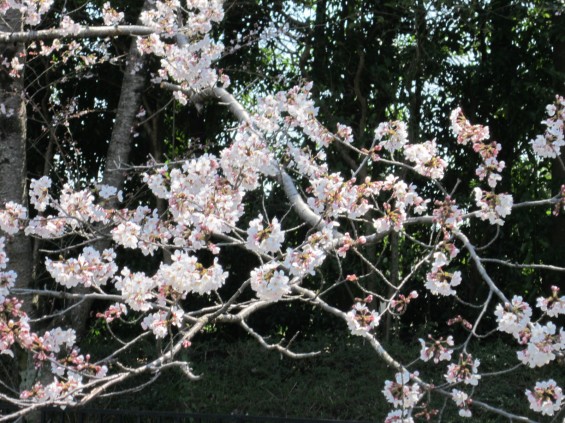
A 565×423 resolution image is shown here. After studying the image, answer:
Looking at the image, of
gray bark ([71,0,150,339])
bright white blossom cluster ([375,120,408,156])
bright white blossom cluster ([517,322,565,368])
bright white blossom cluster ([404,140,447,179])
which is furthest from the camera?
gray bark ([71,0,150,339])

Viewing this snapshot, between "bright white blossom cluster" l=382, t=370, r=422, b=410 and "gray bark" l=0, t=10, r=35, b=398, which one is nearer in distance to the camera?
"bright white blossom cluster" l=382, t=370, r=422, b=410

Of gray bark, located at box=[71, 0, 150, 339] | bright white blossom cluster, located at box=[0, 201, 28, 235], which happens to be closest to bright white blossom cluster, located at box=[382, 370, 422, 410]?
bright white blossom cluster, located at box=[0, 201, 28, 235]

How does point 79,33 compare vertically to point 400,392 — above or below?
above

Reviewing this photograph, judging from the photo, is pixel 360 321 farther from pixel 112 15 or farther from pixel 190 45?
pixel 112 15

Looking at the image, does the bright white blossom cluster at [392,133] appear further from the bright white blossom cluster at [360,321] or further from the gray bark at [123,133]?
the gray bark at [123,133]

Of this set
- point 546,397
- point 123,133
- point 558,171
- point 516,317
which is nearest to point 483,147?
point 516,317

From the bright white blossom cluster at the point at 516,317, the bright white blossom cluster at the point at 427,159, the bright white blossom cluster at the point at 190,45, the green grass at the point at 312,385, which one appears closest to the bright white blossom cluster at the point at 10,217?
the bright white blossom cluster at the point at 190,45

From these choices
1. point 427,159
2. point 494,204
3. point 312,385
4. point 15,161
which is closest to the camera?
point 494,204

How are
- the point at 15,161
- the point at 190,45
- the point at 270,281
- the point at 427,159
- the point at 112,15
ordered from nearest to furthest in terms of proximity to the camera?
the point at 270,281 → the point at 427,159 → the point at 190,45 → the point at 112,15 → the point at 15,161

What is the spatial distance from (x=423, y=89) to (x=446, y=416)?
9.30 ft

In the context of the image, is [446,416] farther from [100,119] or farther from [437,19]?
[100,119]

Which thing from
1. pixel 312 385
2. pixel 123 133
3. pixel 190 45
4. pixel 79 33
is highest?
pixel 79 33

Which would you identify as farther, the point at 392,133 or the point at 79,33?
the point at 79,33

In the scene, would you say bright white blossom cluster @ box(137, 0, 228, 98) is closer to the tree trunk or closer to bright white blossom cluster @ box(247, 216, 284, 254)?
bright white blossom cluster @ box(247, 216, 284, 254)
